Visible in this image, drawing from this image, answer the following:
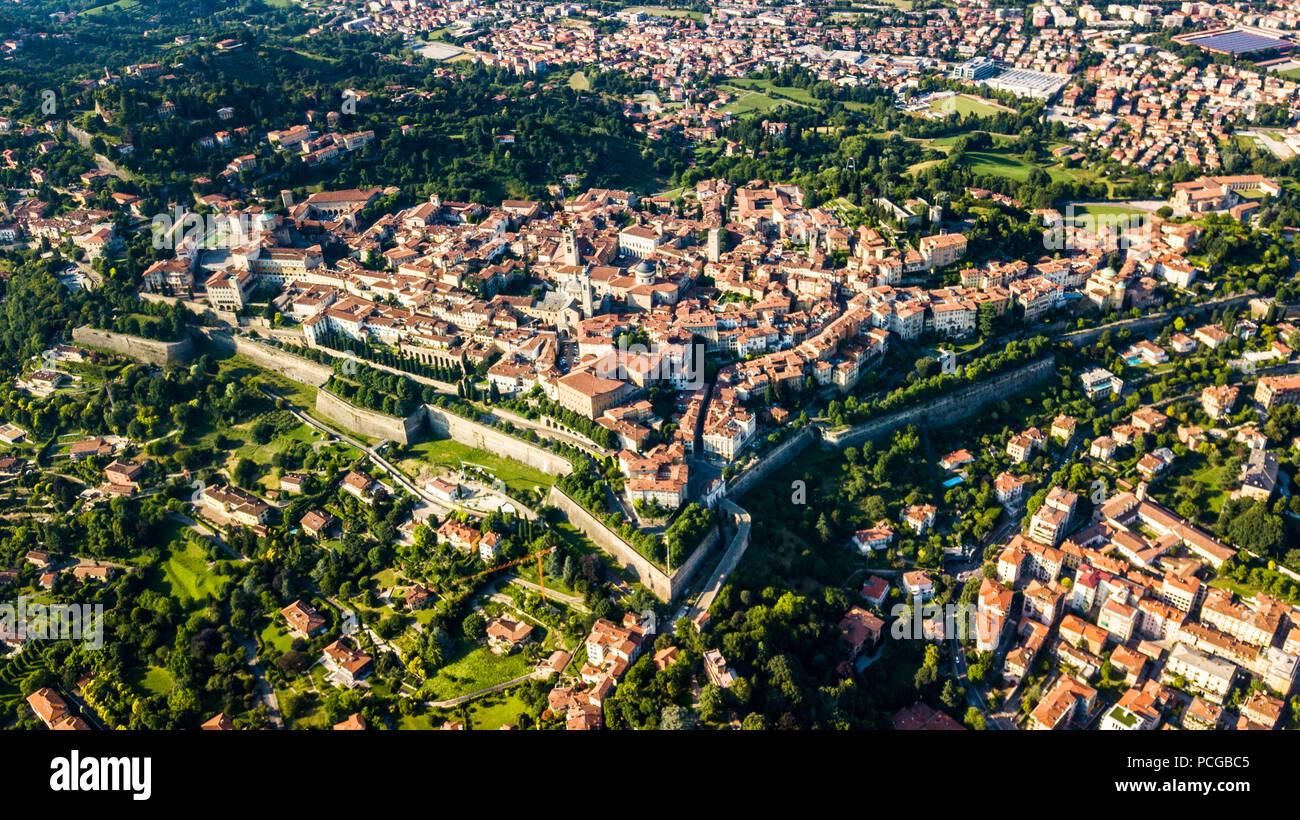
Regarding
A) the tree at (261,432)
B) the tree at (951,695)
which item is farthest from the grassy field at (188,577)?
the tree at (951,695)

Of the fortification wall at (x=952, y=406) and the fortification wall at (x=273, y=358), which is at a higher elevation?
the fortification wall at (x=952, y=406)

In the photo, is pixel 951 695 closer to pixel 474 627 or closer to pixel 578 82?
pixel 474 627

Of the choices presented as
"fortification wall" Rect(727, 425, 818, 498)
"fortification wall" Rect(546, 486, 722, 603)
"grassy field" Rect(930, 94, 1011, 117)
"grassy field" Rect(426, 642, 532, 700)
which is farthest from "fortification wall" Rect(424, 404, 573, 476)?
"grassy field" Rect(930, 94, 1011, 117)

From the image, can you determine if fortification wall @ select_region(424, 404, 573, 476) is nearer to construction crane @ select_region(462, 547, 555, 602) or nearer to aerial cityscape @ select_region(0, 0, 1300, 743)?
aerial cityscape @ select_region(0, 0, 1300, 743)

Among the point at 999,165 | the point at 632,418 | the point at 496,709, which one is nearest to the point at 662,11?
the point at 999,165

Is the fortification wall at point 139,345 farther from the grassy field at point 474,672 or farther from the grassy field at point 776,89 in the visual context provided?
the grassy field at point 776,89

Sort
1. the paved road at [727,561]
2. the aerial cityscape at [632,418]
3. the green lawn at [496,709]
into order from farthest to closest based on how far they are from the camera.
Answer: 1. the paved road at [727,561]
2. the aerial cityscape at [632,418]
3. the green lawn at [496,709]
